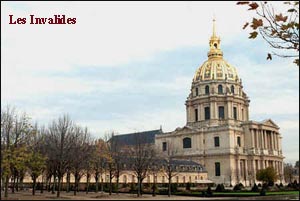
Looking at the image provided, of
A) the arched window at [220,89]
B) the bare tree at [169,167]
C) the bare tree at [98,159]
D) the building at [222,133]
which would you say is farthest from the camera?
the arched window at [220,89]

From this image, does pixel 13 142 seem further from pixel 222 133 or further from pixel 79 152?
pixel 222 133

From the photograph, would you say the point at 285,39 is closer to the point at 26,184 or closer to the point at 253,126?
the point at 26,184

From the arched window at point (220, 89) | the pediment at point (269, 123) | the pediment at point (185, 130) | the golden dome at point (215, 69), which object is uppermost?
the golden dome at point (215, 69)

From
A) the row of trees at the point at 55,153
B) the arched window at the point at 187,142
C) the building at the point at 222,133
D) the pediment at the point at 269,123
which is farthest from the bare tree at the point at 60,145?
the pediment at the point at 269,123

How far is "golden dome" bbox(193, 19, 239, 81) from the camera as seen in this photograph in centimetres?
10575

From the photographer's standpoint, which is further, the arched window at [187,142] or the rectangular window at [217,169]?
the arched window at [187,142]

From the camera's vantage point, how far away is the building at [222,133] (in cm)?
9562

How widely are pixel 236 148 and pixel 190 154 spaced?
12126 mm

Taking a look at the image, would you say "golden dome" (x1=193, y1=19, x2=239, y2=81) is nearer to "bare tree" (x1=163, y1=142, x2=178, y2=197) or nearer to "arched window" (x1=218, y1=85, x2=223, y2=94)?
"arched window" (x1=218, y1=85, x2=223, y2=94)

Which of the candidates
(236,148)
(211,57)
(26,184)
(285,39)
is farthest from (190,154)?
(285,39)

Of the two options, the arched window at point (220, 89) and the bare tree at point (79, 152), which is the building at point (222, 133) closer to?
the arched window at point (220, 89)

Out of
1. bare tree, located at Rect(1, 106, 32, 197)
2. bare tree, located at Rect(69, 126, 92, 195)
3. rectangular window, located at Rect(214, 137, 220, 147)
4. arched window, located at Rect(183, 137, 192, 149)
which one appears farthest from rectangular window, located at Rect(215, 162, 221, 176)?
bare tree, located at Rect(1, 106, 32, 197)

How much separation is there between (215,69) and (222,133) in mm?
18584

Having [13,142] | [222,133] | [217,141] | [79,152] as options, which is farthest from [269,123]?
[13,142]
